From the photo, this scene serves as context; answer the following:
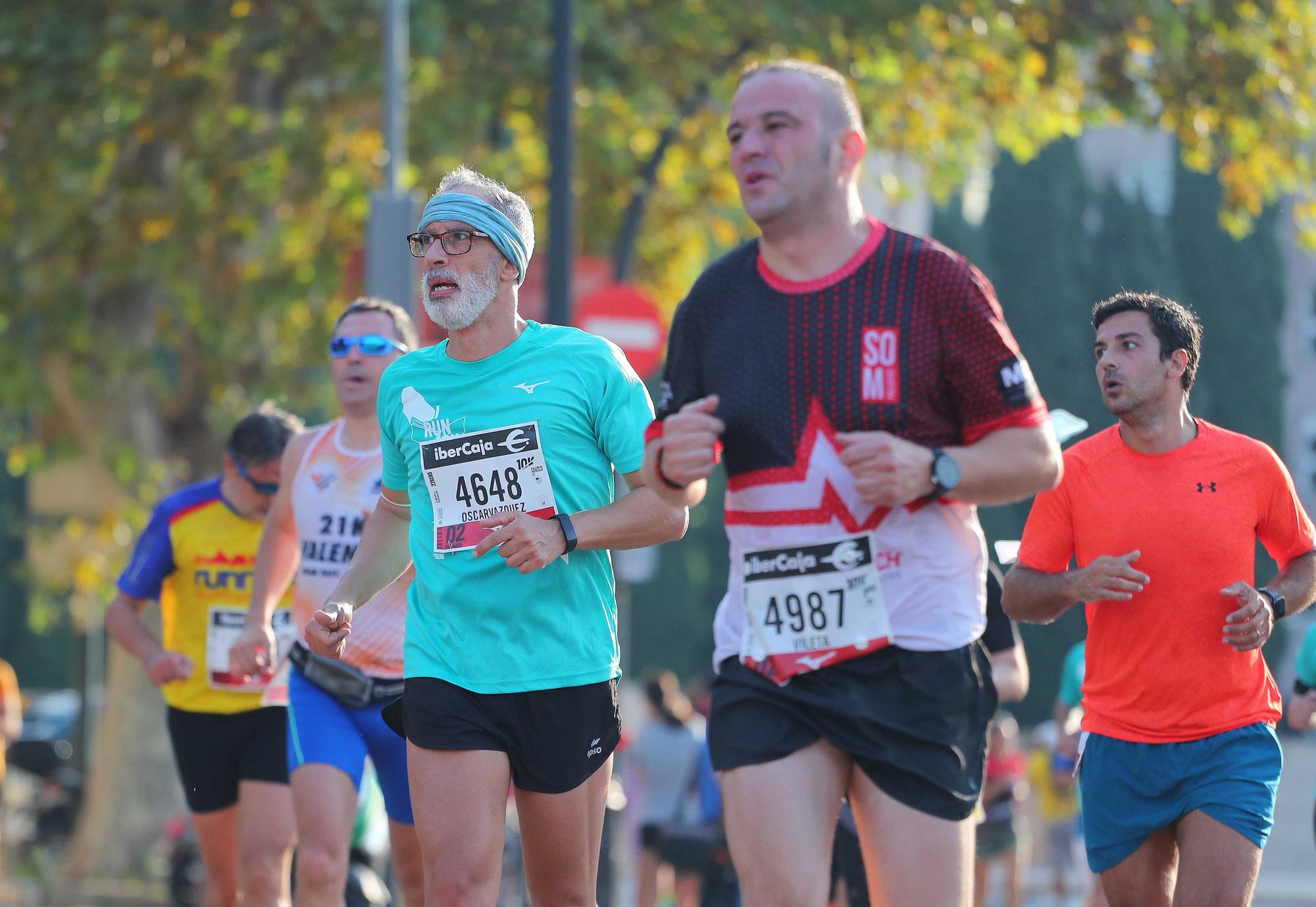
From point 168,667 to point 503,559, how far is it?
10.0 feet

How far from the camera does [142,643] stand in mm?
7957

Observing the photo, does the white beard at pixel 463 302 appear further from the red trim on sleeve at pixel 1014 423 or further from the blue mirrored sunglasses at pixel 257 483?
the blue mirrored sunglasses at pixel 257 483

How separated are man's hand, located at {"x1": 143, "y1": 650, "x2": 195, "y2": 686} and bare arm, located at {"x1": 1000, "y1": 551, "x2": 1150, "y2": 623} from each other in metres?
3.42

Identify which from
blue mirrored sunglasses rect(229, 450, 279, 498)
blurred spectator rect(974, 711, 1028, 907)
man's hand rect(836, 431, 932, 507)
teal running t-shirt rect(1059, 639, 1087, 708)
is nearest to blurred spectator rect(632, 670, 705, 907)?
blurred spectator rect(974, 711, 1028, 907)

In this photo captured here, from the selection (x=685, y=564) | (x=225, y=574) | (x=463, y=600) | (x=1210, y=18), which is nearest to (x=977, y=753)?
(x=463, y=600)

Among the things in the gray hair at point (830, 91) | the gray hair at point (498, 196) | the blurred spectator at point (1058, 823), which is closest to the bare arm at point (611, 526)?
the gray hair at point (498, 196)

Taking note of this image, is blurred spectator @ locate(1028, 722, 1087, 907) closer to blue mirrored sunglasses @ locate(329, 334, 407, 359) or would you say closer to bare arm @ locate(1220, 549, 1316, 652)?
blue mirrored sunglasses @ locate(329, 334, 407, 359)

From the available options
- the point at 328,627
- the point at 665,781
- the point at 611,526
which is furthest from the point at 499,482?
the point at 665,781

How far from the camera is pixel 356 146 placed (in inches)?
734

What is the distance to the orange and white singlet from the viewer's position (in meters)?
6.70

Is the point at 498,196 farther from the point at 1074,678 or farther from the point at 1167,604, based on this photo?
the point at 1074,678

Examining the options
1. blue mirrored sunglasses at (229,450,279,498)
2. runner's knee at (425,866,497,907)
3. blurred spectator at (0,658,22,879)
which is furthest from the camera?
blurred spectator at (0,658,22,879)

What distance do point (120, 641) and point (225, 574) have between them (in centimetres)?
50

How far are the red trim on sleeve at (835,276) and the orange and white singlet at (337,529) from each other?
8.74ft
